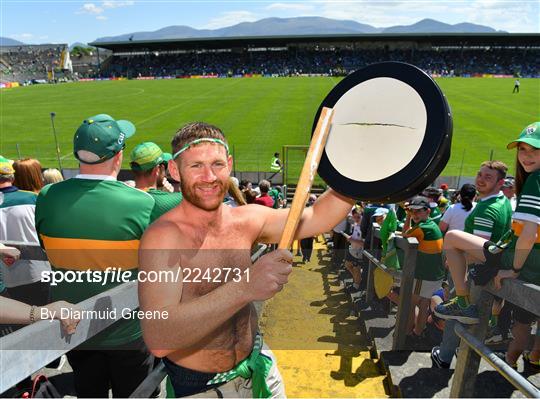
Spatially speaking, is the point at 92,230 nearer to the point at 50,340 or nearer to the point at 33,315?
the point at 33,315

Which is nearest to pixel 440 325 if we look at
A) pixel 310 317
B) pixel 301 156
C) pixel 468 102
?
pixel 310 317

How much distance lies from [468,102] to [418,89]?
130 ft

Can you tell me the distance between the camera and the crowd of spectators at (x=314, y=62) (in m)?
66.8

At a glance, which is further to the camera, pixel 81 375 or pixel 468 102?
pixel 468 102

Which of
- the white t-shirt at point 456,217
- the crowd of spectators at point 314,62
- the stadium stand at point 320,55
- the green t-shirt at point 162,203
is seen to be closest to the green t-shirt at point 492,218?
the white t-shirt at point 456,217

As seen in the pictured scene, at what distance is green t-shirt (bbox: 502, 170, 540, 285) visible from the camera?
97.4 inches

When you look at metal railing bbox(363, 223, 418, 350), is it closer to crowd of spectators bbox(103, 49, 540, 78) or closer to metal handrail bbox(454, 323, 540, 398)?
metal handrail bbox(454, 323, 540, 398)

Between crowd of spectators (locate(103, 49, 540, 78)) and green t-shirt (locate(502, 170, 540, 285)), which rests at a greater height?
crowd of spectators (locate(103, 49, 540, 78))

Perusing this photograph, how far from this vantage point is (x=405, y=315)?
3938 mm

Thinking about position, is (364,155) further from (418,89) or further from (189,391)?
(189,391)

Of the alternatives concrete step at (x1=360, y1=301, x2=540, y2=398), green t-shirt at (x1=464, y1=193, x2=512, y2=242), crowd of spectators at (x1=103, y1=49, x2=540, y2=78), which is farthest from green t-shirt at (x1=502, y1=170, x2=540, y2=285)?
crowd of spectators at (x1=103, y1=49, x2=540, y2=78)

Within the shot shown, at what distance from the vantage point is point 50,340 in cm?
132

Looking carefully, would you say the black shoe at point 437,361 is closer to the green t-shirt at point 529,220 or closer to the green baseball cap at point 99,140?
the green t-shirt at point 529,220

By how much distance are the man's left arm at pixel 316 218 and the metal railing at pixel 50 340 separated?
724 millimetres
